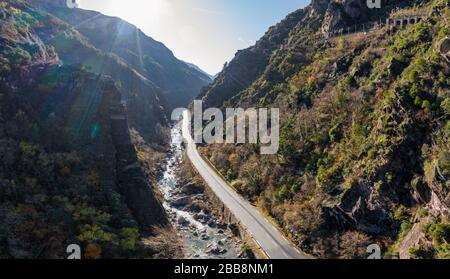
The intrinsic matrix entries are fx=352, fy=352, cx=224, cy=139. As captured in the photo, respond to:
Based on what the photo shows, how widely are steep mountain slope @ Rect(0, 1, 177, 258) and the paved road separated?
11.7m

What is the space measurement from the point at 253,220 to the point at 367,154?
18.6 meters

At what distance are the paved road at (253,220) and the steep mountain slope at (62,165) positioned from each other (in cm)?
1171

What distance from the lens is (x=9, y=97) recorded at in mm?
48719

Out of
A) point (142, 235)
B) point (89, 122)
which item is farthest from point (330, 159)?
point (89, 122)

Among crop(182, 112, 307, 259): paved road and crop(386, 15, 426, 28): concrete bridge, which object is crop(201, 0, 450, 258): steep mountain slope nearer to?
crop(182, 112, 307, 259): paved road

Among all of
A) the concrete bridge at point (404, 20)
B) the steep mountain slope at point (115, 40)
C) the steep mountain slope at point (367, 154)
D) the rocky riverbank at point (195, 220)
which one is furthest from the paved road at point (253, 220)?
the steep mountain slope at point (115, 40)

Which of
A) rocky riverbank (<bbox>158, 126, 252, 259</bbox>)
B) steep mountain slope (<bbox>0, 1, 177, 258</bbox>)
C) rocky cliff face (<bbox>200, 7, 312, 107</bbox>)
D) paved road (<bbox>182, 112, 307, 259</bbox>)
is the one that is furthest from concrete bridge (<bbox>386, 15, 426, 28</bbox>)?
steep mountain slope (<bbox>0, 1, 177, 258</bbox>)

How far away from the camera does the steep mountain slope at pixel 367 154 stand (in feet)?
124

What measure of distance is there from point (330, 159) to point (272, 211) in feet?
37.9

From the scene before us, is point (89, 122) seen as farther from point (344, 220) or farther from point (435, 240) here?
point (435, 240)

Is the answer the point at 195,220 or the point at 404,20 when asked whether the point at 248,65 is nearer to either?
the point at 404,20

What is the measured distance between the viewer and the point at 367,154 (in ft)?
150

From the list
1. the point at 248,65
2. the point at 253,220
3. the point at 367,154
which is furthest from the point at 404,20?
the point at 248,65

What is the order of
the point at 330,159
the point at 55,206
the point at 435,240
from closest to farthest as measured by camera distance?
1. the point at 435,240
2. the point at 55,206
3. the point at 330,159
